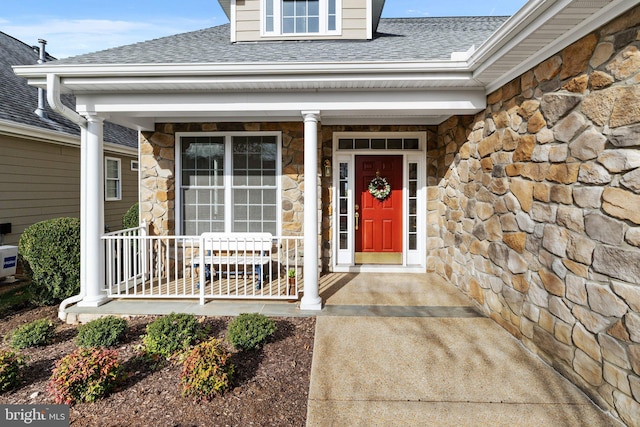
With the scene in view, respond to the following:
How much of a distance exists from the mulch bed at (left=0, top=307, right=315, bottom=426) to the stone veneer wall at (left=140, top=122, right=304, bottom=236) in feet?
7.51

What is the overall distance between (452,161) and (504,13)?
4.46 metres

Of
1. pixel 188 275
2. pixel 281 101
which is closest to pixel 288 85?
pixel 281 101

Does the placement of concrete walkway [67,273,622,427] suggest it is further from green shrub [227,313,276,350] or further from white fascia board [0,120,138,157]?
white fascia board [0,120,138,157]

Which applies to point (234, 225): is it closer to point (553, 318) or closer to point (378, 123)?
point (378, 123)

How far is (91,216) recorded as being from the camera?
13.5ft

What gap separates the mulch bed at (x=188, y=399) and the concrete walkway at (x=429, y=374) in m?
0.16

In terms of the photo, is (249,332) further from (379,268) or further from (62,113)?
(62,113)

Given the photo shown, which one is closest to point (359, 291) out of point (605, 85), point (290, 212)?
point (290, 212)

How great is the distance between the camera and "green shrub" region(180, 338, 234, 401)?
7.82 ft

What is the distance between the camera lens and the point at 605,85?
2.27 metres

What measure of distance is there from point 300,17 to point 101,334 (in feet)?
17.2

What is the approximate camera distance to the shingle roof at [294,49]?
3979 millimetres

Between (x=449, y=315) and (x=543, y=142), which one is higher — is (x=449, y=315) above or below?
below

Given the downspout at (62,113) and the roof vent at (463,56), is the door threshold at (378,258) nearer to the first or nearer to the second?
the roof vent at (463,56)
